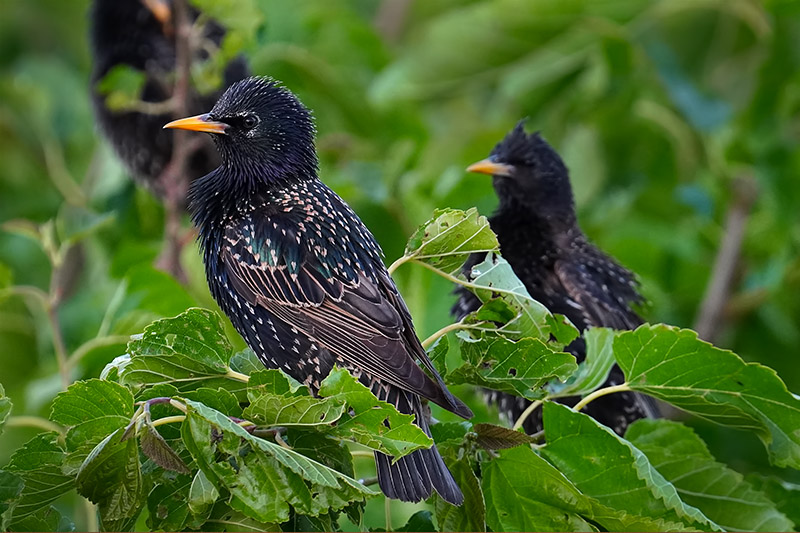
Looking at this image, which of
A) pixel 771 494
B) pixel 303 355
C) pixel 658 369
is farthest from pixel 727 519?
pixel 303 355

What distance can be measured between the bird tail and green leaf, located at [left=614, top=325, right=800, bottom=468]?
63cm

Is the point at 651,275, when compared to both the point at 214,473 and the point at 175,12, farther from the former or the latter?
the point at 214,473

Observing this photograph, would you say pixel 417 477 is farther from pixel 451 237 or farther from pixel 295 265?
pixel 295 265

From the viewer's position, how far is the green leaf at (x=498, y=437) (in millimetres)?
3012

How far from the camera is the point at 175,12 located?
20.2 ft

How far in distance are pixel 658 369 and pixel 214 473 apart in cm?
127

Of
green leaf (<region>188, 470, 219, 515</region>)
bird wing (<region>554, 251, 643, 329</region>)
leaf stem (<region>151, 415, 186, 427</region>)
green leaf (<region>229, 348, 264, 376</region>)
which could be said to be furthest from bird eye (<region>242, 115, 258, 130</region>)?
bird wing (<region>554, 251, 643, 329</region>)

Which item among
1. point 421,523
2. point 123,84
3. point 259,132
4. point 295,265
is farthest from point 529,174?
point 123,84

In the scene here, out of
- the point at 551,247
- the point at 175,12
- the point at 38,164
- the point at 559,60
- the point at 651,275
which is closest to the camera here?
the point at 551,247

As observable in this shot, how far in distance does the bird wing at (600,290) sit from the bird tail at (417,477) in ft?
6.15

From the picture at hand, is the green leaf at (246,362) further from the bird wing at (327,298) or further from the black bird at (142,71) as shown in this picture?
the black bird at (142,71)

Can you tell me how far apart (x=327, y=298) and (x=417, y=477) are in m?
0.65

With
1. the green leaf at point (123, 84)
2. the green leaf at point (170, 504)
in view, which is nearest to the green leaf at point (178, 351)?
the green leaf at point (170, 504)

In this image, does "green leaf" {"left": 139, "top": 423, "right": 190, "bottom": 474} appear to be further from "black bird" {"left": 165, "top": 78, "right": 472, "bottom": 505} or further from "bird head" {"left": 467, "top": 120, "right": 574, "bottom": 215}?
"bird head" {"left": 467, "top": 120, "right": 574, "bottom": 215}
